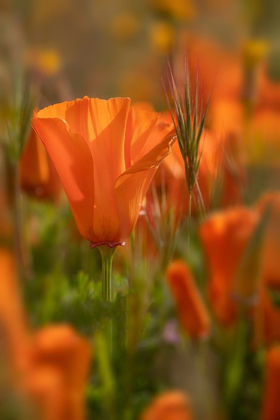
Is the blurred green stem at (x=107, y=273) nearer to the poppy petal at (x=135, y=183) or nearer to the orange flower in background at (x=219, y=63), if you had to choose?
the poppy petal at (x=135, y=183)

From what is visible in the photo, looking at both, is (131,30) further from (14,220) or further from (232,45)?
(14,220)

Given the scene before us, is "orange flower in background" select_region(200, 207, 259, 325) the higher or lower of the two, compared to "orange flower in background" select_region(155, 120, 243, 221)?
lower

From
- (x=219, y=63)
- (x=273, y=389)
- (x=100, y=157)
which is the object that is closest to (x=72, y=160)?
(x=100, y=157)

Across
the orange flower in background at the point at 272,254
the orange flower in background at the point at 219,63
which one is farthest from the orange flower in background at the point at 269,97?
the orange flower in background at the point at 272,254

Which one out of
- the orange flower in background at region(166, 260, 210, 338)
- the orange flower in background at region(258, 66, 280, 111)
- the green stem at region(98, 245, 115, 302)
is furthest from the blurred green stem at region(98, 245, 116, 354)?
the orange flower in background at region(258, 66, 280, 111)

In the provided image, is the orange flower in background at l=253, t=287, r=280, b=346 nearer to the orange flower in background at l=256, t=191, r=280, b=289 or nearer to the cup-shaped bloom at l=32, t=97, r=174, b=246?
the orange flower in background at l=256, t=191, r=280, b=289

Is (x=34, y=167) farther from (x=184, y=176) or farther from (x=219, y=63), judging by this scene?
(x=219, y=63)

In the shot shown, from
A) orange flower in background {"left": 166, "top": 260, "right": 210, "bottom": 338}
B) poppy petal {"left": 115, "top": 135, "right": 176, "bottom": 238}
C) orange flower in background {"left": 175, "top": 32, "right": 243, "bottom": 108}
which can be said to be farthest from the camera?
orange flower in background {"left": 175, "top": 32, "right": 243, "bottom": 108}

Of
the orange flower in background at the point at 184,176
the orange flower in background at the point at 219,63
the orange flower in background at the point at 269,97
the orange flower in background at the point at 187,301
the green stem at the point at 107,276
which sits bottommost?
the orange flower in background at the point at 187,301

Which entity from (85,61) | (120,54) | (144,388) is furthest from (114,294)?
(120,54)
